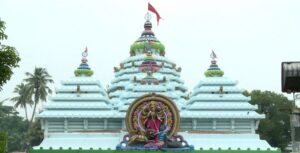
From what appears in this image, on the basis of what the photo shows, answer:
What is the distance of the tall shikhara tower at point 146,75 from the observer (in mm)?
50531

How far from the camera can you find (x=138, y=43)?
60125mm

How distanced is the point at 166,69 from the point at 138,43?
4704mm

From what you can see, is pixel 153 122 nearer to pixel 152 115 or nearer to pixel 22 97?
pixel 152 115

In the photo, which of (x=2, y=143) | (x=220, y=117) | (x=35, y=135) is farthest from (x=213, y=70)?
(x=2, y=143)

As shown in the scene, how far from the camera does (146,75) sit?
5300cm

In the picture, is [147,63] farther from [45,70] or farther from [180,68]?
[45,70]

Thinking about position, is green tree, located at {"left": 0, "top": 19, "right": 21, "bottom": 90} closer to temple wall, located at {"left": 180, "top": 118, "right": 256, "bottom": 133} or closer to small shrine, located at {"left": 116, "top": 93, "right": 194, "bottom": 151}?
small shrine, located at {"left": 116, "top": 93, "right": 194, "bottom": 151}

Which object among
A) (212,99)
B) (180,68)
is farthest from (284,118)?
(212,99)

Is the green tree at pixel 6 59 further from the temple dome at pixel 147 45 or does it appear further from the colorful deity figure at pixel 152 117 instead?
the temple dome at pixel 147 45

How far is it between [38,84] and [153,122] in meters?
28.1

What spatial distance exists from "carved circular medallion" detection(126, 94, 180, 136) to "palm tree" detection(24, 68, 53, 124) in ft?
87.0

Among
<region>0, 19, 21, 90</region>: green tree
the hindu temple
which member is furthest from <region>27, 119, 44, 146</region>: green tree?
<region>0, 19, 21, 90</region>: green tree

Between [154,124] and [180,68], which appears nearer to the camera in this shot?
[154,124]

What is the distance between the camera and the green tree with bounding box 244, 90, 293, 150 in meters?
67.7
